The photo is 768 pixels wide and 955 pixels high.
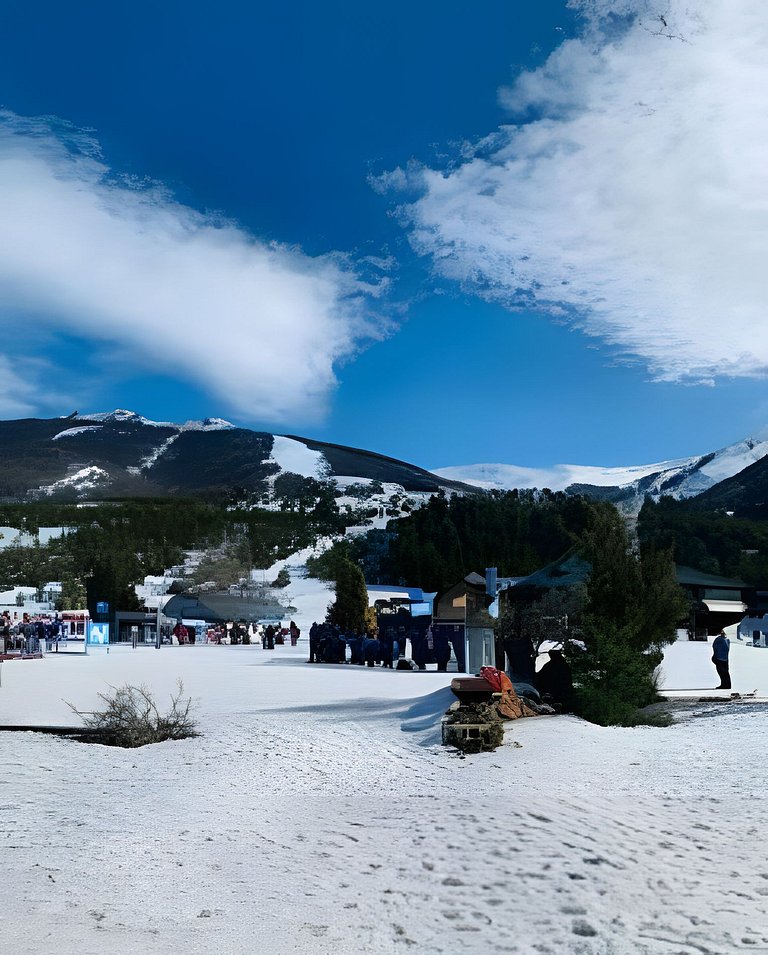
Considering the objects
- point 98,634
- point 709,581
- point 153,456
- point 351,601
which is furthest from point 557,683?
point 153,456

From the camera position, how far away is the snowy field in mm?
4500

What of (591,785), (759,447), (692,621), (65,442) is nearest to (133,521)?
(65,442)

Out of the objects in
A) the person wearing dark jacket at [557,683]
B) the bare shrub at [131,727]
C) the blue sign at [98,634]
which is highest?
the blue sign at [98,634]

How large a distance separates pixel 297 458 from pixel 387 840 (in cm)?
6228

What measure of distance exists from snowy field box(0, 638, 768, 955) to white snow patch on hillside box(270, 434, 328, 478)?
180 ft

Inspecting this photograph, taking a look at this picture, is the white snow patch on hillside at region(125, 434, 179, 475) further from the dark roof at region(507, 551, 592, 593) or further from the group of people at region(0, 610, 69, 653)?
the dark roof at region(507, 551, 592, 593)

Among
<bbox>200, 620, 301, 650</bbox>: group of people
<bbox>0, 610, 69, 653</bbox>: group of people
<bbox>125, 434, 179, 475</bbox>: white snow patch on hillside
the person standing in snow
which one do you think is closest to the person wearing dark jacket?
the person standing in snow

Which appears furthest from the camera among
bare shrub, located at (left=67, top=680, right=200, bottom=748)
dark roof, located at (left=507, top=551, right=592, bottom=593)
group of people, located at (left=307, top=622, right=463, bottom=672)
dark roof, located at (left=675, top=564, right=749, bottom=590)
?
dark roof, located at (left=675, top=564, right=749, bottom=590)

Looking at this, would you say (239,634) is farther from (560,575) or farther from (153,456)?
(153,456)

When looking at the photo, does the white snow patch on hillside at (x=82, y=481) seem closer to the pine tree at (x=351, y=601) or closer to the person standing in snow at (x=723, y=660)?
the pine tree at (x=351, y=601)

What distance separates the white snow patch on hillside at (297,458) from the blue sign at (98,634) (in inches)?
1424

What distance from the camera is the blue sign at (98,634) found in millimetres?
28953

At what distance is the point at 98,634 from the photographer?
29297 mm

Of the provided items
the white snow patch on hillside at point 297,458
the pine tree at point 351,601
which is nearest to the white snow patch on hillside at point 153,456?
the white snow patch on hillside at point 297,458
